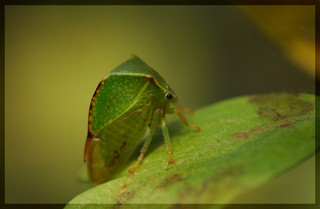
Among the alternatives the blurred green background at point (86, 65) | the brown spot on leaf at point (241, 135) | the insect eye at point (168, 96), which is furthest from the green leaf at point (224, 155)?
the blurred green background at point (86, 65)

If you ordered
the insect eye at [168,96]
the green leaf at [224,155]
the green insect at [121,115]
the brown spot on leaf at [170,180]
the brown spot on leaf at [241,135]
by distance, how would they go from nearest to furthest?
the green leaf at [224,155] < the brown spot on leaf at [170,180] < the brown spot on leaf at [241,135] < the green insect at [121,115] < the insect eye at [168,96]

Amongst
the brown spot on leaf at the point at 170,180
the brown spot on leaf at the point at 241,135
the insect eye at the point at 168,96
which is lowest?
the brown spot on leaf at the point at 170,180

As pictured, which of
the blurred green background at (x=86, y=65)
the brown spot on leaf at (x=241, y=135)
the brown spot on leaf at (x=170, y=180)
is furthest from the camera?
the blurred green background at (x=86, y=65)

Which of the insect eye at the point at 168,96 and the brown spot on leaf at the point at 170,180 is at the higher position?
the insect eye at the point at 168,96

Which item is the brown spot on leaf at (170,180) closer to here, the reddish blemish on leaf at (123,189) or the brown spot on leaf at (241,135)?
the reddish blemish on leaf at (123,189)

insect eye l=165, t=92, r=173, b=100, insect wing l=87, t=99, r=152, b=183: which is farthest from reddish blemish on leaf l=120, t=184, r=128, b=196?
insect eye l=165, t=92, r=173, b=100

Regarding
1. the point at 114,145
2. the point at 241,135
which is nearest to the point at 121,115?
the point at 114,145

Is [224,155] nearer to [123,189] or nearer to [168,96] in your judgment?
[123,189]

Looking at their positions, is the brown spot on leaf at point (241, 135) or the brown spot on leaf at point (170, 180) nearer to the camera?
the brown spot on leaf at point (170, 180)
